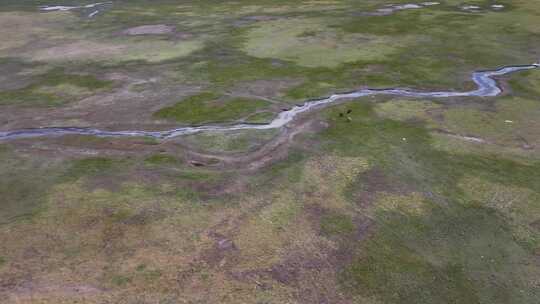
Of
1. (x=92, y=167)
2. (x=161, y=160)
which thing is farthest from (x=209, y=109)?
(x=92, y=167)

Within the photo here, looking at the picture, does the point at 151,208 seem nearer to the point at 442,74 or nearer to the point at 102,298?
the point at 102,298

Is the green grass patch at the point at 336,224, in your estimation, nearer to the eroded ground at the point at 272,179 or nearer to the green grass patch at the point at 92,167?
the eroded ground at the point at 272,179

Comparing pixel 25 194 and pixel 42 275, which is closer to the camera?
pixel 42 275

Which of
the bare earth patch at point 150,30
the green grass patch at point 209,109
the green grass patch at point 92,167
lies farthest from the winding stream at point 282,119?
the bare earth patch at point 150,30

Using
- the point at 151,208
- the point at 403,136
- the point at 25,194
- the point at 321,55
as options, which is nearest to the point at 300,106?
the point at 403,136

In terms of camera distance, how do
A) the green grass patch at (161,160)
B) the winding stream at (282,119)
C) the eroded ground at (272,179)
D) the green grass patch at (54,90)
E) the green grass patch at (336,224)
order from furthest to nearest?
the green grass patch at (54,90) → the winding stream at (282,119) → the green grass patch at (161,160) → the green grass patch at (336,224) → the eroded ground at (272,179)

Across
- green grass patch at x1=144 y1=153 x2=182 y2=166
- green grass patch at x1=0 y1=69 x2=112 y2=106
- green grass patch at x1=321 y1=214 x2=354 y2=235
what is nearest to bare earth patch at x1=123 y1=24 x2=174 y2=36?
green grass patch at x1=0 y1=69 x2=112 y2=106

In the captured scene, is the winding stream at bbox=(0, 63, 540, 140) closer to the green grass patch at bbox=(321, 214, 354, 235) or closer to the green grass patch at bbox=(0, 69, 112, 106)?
the green grass patch at bbox=(0, 69, 112, 106)

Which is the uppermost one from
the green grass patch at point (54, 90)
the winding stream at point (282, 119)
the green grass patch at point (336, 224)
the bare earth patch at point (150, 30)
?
the bare earth patch at point (150, 30)
